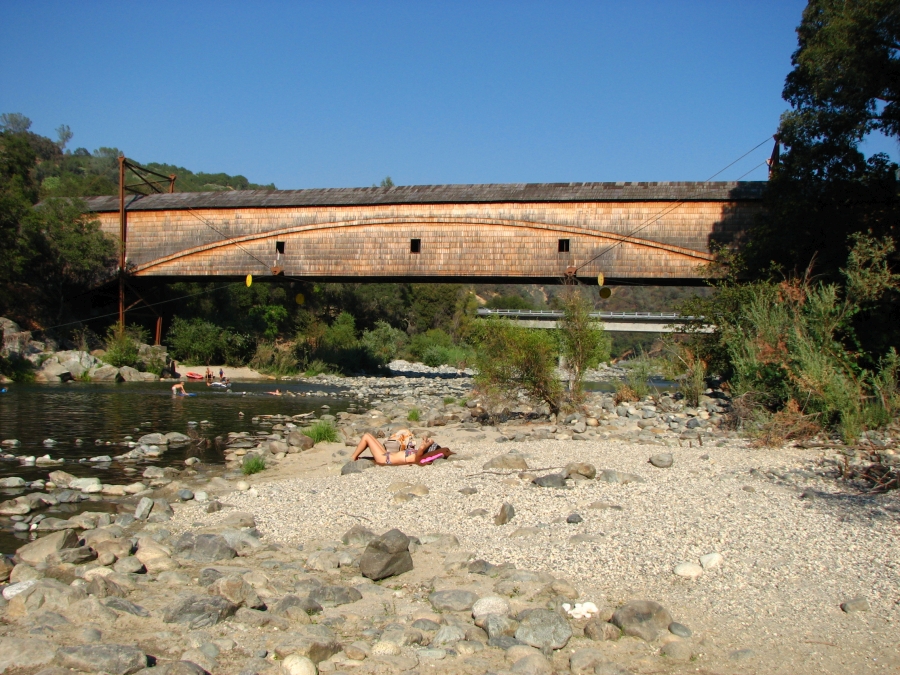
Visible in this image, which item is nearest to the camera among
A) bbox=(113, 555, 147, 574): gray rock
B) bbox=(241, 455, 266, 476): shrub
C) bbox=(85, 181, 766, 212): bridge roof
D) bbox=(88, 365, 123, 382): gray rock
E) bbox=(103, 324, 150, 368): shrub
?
bbox=(113, 555, 147, 574): gray rock

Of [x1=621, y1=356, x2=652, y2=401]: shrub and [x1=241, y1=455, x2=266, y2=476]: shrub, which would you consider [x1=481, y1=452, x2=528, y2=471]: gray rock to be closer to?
[x1=241, y1=455, x2=266, y2=476]: shrub

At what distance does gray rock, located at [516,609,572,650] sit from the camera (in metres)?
4.41

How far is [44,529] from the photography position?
286 inches

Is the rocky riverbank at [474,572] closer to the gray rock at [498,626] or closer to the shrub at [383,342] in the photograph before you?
the gray rock at [498,626]

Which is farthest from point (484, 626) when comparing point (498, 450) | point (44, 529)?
point (498, 450)

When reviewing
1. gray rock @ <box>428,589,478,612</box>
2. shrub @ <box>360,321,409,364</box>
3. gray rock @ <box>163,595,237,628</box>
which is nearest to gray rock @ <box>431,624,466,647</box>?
gray rock @ <box>428,589,478,612</box>

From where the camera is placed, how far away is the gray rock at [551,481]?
7902 millimetres

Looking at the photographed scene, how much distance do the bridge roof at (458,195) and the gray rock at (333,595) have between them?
19015 mm

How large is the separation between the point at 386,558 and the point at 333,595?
0.62 m

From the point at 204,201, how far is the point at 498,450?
1946 centimetres

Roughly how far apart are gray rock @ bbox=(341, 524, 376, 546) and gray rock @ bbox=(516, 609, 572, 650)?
221 cm

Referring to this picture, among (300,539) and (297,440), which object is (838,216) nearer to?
(297,440)

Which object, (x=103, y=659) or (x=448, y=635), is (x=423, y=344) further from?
(x=103, y=659)

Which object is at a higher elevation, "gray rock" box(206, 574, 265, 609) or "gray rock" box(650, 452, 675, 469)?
"gray rock" box(650, 452, 675, 469)
